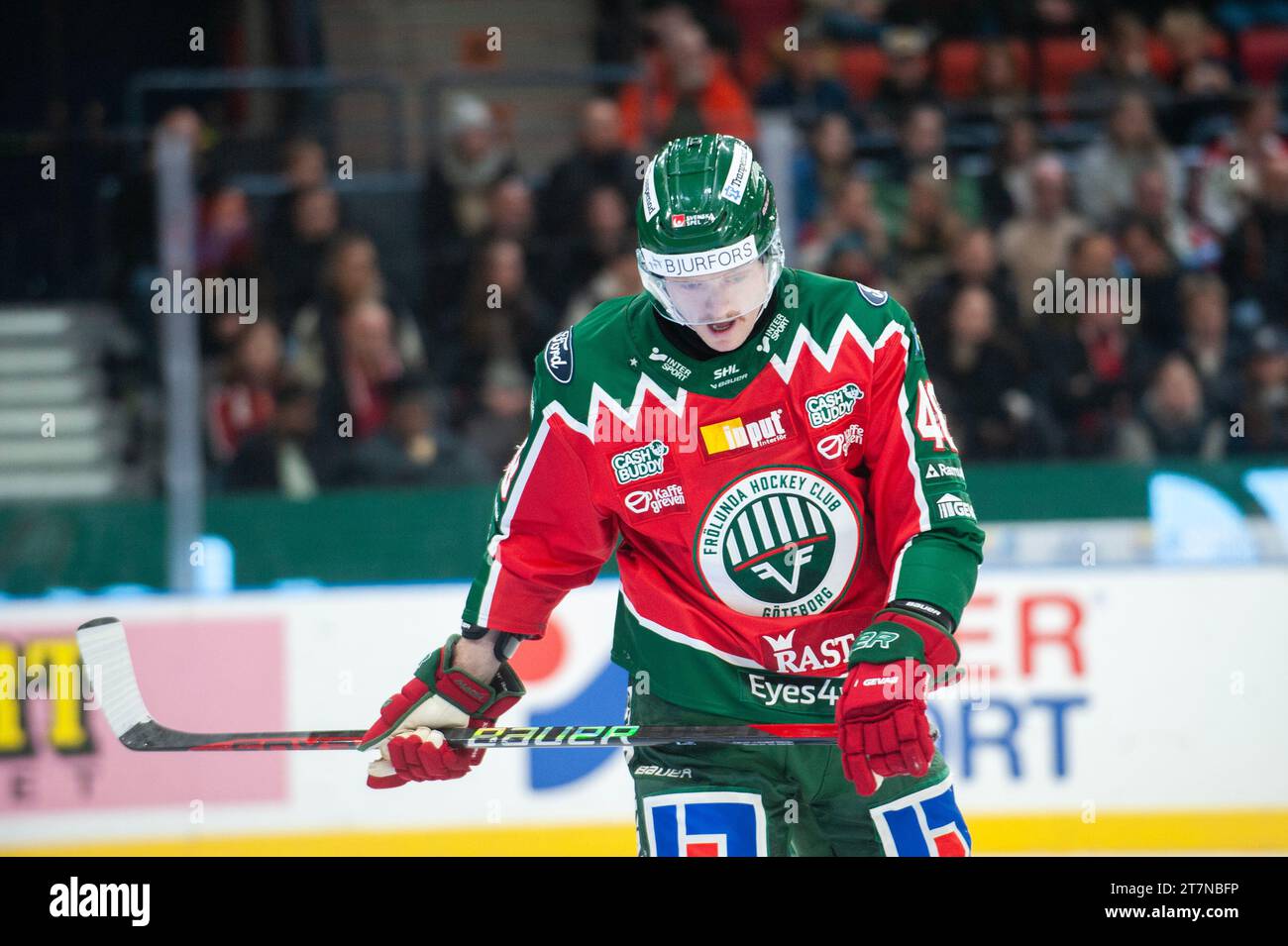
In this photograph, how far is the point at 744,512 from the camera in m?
3.28

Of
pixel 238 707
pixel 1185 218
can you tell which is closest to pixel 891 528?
pixel 238 707

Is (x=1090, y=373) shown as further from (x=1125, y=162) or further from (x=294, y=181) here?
(x=294, y=181)

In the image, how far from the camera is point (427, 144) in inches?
305

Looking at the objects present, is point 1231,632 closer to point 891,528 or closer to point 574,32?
point 891,528

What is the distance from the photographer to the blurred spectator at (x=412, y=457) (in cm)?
652

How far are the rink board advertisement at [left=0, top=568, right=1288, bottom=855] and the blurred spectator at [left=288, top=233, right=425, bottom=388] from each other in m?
→ 1.31

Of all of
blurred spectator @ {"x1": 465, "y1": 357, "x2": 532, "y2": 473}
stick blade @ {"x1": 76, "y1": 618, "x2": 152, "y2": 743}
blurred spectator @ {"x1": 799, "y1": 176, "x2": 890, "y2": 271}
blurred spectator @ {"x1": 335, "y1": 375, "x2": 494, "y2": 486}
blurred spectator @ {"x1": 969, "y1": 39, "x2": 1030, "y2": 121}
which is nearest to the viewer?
stick blade @ {"x1": 76, "y1": 618, "x2": 152, "y2": 743}

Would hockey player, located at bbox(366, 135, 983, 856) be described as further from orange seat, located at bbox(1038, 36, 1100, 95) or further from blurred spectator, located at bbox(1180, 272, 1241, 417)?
orange seat, located at bbox(1038, 36, 1100, 95)

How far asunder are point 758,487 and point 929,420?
324 millimetres

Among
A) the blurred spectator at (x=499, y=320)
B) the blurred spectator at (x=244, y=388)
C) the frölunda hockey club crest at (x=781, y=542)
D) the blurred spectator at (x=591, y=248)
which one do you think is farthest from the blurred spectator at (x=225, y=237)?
the frölunda hockey club crest at (x=781, y=542)

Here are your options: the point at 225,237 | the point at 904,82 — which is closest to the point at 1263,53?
the point at 904,82

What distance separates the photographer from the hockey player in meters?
3.20

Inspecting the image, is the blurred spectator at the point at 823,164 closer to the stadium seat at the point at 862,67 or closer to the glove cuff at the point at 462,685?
the stadium seat at the point at 862,67

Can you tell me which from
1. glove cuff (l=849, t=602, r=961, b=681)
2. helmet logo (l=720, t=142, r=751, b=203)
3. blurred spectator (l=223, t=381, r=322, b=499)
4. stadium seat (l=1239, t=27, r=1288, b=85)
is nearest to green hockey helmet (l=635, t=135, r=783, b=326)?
helmet logo (l=720, t=142, r=751, b=203)
